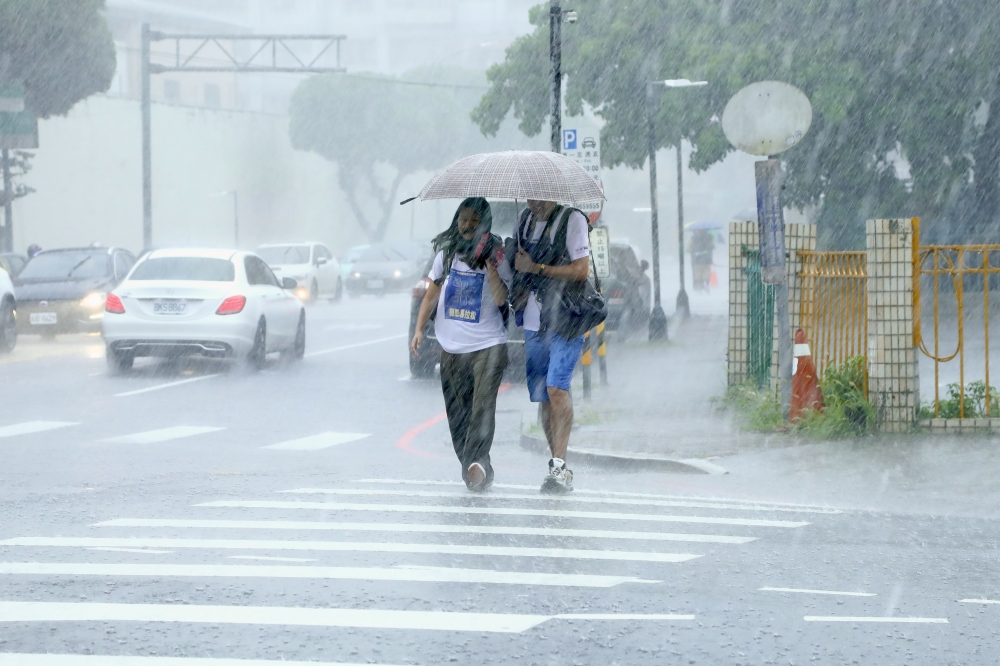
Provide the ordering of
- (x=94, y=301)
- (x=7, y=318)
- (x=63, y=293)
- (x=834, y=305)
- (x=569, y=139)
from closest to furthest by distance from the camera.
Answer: (x=834, y=305)
(x=569, y=139)
(x=7, y=318)
(x=63, y=293)
(x=94, y=301)

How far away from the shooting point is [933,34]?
2506 centimetres

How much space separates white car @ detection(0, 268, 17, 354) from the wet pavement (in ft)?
29.1

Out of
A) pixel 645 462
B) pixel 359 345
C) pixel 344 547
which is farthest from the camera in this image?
pixel 359 345

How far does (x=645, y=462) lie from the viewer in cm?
1038

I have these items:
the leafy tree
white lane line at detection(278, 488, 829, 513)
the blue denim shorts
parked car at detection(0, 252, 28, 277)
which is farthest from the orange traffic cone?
the leafy tree

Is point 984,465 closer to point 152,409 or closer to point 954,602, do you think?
point 954,602

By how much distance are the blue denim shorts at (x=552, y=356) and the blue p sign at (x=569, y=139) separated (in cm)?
770

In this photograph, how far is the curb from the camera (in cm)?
1005

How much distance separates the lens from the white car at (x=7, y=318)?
20969 mm

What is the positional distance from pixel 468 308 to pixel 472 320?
0.07 metres

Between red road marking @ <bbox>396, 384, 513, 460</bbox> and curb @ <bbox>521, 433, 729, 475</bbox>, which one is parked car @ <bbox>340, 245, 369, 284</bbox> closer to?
red road marking @ <bbox>396, 384, 513, 460</bbox>

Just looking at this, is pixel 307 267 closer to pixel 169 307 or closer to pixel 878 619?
pixel 169 307

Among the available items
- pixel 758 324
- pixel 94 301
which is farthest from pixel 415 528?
pixel 94 301

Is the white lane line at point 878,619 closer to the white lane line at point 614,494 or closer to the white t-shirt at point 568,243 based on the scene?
the white lane line at point 614,494
